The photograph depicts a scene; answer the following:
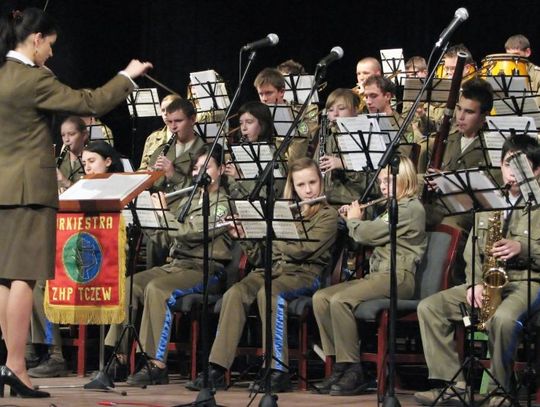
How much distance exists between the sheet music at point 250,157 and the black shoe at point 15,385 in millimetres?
2067

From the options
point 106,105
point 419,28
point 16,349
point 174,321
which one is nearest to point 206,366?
point 16,349

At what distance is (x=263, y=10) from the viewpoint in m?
11.3

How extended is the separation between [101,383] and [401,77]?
3953 millimetres

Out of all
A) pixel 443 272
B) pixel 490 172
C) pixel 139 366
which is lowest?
pixel 139 366

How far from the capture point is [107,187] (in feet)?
21.4

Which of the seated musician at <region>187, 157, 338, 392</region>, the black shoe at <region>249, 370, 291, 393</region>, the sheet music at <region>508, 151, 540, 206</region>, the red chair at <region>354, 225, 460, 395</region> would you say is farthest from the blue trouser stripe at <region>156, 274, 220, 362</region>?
the sheet music at <region>508, 151, 540, 206</region>

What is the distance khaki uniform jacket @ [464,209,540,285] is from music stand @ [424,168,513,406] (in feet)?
0.95

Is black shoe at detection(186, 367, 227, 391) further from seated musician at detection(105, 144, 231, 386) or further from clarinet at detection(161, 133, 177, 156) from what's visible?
clarinet at detection(161, 133, 177, 156)

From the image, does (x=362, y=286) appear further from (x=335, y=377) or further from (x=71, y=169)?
(x=71, y=169)

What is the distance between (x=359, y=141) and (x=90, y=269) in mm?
1730

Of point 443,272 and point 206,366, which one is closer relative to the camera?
point 206,366

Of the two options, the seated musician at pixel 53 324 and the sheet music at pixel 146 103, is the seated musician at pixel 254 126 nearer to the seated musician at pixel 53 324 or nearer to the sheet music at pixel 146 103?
the seated musician at pixel 53 324

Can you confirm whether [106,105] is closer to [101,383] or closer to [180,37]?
[101,383]

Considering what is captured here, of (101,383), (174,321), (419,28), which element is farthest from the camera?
(419,28)
